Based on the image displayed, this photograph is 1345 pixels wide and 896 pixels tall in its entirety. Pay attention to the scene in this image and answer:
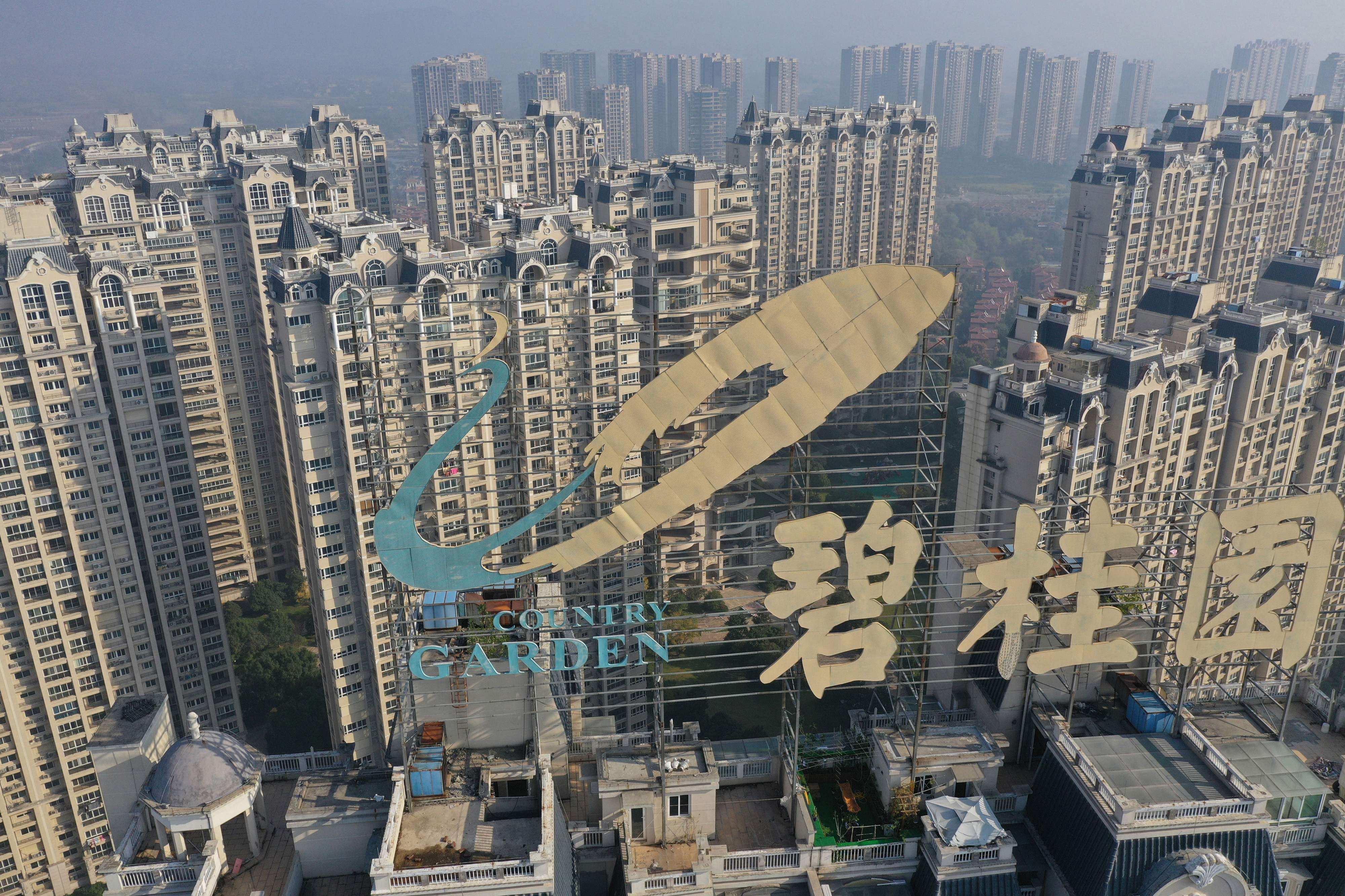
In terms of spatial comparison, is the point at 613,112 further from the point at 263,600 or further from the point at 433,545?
A: the point at 433,545

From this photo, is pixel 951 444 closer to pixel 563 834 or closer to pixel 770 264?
pixel 770 264

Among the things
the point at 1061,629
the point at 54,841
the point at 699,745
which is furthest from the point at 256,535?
the point at 1061,629

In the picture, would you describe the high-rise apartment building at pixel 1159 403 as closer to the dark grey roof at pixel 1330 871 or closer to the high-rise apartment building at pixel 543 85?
the dark grey roof at pixel 1330 871

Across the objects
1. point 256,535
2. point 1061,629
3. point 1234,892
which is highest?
point 1061,629

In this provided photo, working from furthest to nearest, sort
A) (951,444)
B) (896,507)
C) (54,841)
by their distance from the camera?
(951,444)
(896,507)
(54,841)

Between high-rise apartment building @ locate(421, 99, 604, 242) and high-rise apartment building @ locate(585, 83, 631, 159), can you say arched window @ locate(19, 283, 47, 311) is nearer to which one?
high-rise apartment building @ locate(421, 99, 604, 242)

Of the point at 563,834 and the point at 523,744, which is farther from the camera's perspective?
the point at 523,744

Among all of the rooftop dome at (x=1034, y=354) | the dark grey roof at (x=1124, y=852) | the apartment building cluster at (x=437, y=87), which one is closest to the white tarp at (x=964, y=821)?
the dark grey roof at (x=1124, y=852)
